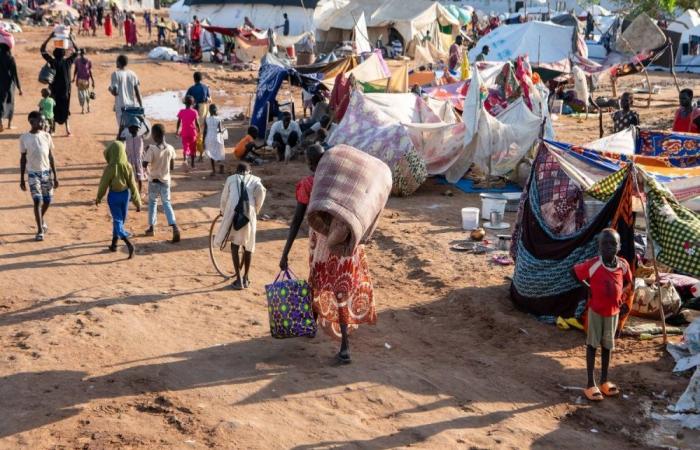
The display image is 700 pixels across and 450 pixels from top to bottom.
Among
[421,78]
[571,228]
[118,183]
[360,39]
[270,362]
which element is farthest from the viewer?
[360,39]

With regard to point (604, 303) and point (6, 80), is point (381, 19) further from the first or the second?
point (604, 303)

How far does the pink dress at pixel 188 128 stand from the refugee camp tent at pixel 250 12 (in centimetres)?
2298

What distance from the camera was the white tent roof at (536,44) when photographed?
26.8m

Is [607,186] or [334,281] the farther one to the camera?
[607,186]

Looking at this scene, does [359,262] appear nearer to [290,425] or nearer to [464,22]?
[290,425]

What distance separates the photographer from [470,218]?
434 inches

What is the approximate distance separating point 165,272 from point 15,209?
3433mm

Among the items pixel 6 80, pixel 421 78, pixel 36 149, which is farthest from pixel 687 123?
pixel 6 80

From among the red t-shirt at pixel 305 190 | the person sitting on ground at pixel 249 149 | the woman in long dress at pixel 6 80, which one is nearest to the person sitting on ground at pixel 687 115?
the person sitting on ground at pixel 249 149

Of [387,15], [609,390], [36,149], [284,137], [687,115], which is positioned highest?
[387,15]

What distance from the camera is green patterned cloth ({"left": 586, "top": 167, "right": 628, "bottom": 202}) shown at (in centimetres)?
A: 737

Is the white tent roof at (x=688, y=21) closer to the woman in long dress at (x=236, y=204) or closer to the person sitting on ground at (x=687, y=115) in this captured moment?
the person sitting on ground at (x=687, y=115)

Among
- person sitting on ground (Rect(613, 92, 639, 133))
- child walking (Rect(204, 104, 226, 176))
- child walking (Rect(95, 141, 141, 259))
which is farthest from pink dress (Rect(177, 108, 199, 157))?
person sitting on ground (Rect(613, 92, 639, 133))

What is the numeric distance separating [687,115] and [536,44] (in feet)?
52.9
